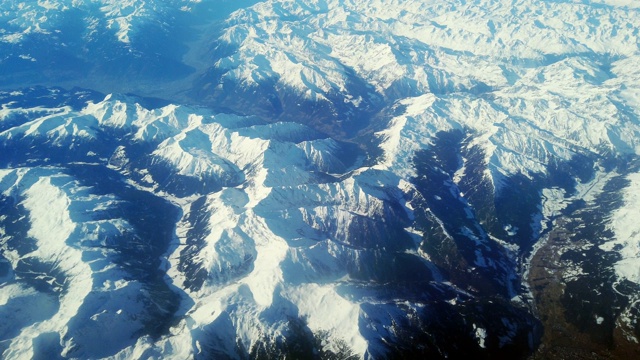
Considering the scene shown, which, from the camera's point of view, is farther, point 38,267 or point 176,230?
point 176,230

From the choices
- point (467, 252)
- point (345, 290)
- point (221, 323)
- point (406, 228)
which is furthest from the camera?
point (406, 228)

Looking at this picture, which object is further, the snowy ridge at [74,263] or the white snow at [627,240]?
the white snow at [627,240]

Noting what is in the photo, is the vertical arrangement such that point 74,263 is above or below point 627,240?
below

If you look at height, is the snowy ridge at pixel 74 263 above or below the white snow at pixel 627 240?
below

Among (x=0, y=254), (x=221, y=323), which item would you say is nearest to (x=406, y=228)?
(x=221, y=323)

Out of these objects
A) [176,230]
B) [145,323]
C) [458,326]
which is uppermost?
[458,326]

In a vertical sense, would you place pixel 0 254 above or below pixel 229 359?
below

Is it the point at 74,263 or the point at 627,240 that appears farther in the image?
the point at 627,240

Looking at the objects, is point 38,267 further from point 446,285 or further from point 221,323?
point 446,285

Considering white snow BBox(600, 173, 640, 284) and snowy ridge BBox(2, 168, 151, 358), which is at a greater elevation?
white snow BBox(600, 173, 640, 284)

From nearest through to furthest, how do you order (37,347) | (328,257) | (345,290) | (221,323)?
(37,347)
(221,323)
(345,290)
(328,257)

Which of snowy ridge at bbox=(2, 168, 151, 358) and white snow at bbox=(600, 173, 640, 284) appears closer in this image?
snowy ridge at bbox=(2, 168, 151, 358)
